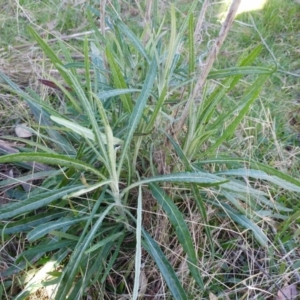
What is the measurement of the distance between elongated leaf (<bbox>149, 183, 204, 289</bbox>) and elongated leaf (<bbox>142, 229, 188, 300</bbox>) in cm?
5

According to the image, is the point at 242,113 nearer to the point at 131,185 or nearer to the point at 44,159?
the point at 131,185

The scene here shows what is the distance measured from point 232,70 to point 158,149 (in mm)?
313

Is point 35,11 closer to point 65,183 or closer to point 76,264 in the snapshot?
point 65,183

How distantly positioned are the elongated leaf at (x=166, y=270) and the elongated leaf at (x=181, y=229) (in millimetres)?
55

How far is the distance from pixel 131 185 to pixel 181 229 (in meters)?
0.16

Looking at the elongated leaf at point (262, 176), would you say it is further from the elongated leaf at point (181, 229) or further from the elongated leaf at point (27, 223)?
the elongated leaf at point (27, 223)

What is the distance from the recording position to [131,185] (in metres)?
1.20

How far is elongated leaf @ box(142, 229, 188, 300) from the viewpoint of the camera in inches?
45.2

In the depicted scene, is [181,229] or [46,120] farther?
[46,120]

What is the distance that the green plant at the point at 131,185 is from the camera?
117 cm

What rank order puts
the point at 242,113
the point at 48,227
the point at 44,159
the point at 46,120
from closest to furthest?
the point at 44,159, the point at 48,227, the point at 242,113, the point at 46,120

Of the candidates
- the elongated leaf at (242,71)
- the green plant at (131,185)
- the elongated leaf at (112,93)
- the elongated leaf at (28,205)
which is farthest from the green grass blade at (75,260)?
the elongated leaf at (242,71)

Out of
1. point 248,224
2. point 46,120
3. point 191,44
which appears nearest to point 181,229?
point 248,224

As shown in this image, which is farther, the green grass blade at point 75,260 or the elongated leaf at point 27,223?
the elongated leaf at point 27,223
